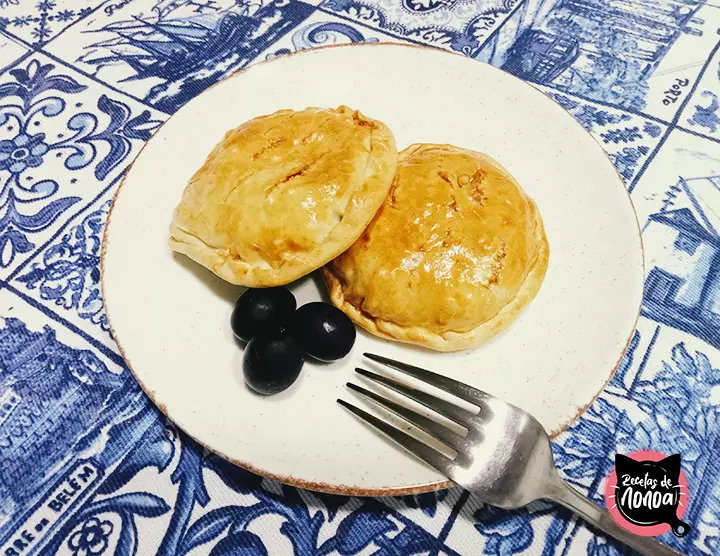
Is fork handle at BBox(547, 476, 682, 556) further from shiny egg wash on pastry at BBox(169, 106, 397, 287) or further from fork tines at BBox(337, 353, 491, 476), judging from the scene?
shiny egg wash on pastry at BBox(169, 106, 397, 287)

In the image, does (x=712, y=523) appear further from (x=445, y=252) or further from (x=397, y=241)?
(x=397, y=241)

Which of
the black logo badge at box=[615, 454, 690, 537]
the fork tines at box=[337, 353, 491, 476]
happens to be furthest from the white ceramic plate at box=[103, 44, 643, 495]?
the black logo badge at box=[615, 454, 690, 537]

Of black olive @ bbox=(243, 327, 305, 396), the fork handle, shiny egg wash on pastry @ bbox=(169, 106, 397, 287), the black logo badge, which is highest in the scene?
shiny egg wash on pastry @ bbox=(169, 106, 397, 287)

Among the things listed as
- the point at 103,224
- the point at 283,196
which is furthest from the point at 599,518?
the point at 103,224

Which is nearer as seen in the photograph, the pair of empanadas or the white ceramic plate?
the white ceramic plate

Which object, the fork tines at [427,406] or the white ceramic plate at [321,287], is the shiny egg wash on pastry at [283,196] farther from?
the fork tines at [427,406]

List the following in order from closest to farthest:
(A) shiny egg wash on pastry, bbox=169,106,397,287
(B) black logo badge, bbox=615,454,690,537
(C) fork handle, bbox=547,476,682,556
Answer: (C) fork handle, bbox=547,476,682,556
(B) black logo badge, bbox=615,454,690,537
(A) shiny egg wash on pastry, bbox=169,106,397,287

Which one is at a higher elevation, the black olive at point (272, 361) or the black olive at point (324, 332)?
the black olive at point (324, 332)

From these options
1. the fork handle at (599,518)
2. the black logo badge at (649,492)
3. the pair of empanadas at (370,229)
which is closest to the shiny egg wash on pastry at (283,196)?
the pair of empanadas at (370,229)
